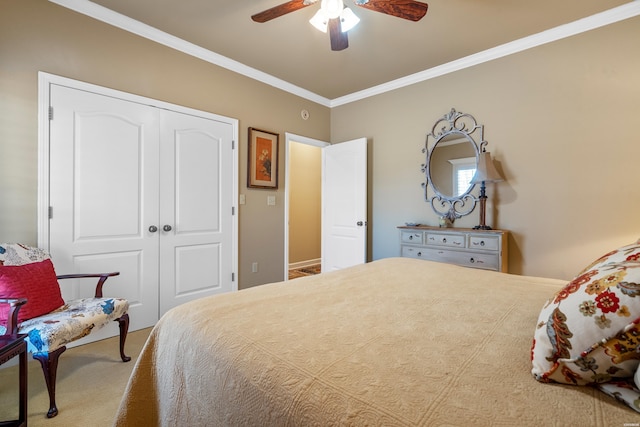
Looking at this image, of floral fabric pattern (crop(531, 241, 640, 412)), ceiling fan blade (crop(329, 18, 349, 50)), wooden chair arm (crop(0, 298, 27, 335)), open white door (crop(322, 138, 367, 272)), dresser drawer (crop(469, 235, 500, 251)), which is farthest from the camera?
open white door (crop(322, 138, 367, 272))

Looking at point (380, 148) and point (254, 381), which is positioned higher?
point (380, 148)

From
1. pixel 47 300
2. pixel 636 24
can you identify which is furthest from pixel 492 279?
pixel 47 300

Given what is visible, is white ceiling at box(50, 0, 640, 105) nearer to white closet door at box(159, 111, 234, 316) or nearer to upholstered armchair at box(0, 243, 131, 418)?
white closet door at box(159, 111, 234, 316)

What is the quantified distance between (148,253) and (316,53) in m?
2.61

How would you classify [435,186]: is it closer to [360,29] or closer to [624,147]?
[624,147]

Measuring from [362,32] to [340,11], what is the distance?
83 cm

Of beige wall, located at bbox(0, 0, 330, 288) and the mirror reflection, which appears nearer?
beige wall, located at bbox(0, 0, 330, 288)

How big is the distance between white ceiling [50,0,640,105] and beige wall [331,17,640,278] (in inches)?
7.4

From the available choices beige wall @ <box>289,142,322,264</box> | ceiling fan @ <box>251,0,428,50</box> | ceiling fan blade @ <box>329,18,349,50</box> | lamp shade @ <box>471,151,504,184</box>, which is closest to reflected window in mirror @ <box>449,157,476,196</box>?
lamp shade @ <box>471,151,504,184</box>

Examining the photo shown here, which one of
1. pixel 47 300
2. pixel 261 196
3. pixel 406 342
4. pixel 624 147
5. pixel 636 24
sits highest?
pixel 636 24

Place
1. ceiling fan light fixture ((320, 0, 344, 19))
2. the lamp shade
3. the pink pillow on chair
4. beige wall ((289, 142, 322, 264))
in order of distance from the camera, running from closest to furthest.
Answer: the pink pillow on chair
ceiling fan light fixture ((320, 0, 344, 19))
the lamp shade
beige wall ((289, 142, 322, 264))

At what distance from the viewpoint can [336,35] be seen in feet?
7.10

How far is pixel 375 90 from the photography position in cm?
399

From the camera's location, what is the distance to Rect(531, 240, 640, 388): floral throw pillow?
61cm
